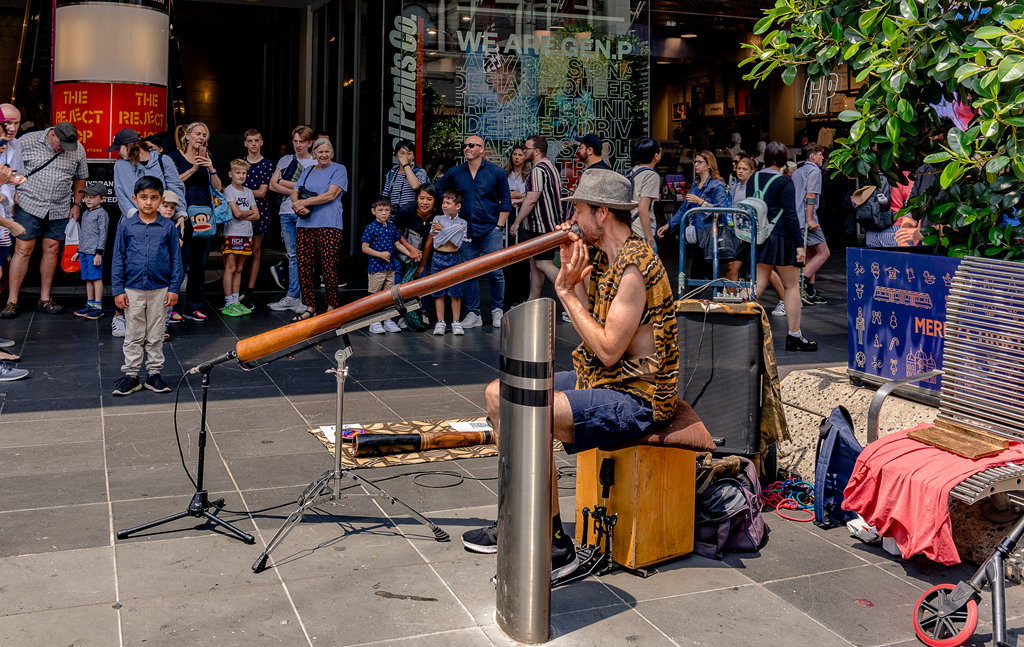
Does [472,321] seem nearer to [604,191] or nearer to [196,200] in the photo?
[196,200]

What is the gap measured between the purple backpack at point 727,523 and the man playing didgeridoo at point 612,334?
612 mm

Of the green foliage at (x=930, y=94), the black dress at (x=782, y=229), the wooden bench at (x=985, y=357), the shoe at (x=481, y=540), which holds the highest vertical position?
the green foliage at (x=930, y=94)

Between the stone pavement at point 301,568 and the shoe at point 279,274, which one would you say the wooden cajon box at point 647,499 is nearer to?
the stone pavement at point 301,568

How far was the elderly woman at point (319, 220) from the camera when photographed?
985cm

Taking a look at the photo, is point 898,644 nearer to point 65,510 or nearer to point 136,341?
point 65,510

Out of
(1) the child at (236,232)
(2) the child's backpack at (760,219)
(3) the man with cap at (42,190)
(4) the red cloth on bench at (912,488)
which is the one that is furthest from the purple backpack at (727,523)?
(3) the man with cap at (42,190)

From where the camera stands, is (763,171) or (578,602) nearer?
(578,602)

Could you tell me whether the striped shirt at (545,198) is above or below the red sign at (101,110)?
below

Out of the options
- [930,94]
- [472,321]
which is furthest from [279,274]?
[930,94]

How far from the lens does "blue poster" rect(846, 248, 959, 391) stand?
17.0 ft

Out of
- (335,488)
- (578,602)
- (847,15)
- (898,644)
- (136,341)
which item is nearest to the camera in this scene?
(898,644)

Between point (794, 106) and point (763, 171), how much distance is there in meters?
10.9

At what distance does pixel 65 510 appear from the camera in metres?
4.78

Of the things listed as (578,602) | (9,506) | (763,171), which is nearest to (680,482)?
(578,602)
